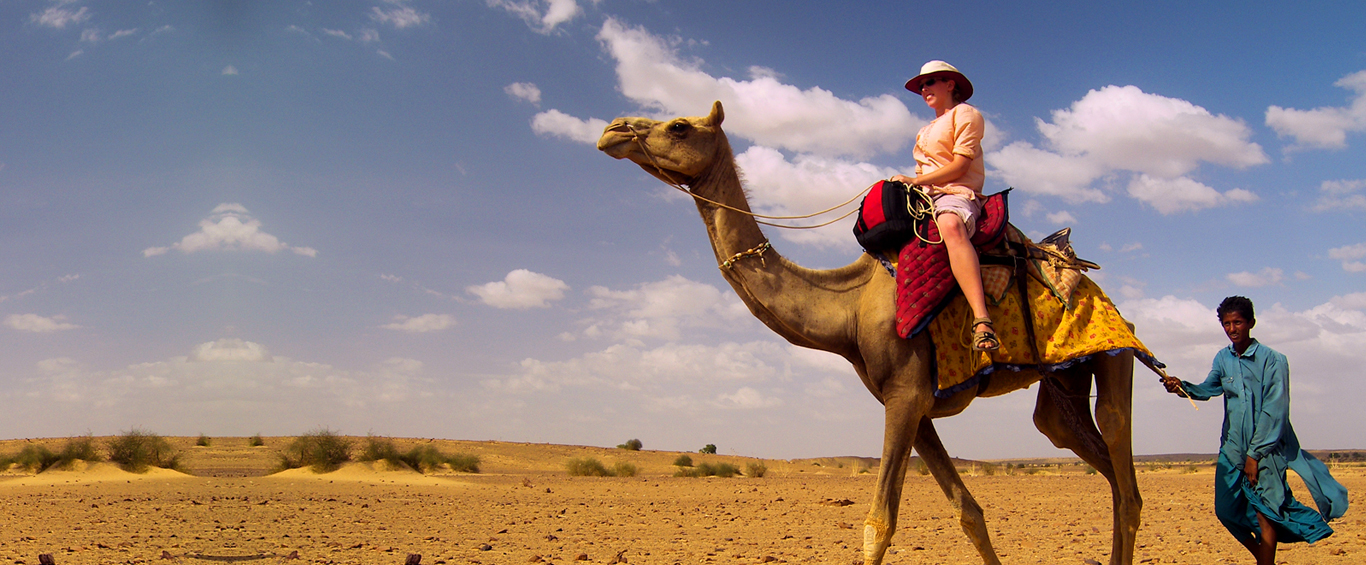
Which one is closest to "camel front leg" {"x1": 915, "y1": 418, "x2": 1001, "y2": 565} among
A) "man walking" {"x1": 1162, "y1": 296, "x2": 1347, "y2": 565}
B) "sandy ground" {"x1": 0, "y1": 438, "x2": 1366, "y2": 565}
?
"man walking" {"x1": 1162, "y1": 296, "x2": 1347, "y2": 565}

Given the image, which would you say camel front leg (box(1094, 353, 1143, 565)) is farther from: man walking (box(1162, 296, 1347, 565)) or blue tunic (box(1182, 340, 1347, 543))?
blue tunic (box(1182, 340, 1347, 543))

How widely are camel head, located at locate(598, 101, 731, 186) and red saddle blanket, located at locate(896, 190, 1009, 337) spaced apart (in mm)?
1635

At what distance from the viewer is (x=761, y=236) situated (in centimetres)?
656

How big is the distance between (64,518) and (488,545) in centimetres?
795

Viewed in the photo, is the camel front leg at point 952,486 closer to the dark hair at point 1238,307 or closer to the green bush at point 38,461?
the dark hair at point 1238,307

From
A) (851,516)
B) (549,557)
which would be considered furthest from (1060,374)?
(851,516)

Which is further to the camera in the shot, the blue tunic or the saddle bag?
the blue tunic

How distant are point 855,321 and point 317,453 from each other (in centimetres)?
2481

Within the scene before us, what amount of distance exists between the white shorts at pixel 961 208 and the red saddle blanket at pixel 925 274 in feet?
0.36

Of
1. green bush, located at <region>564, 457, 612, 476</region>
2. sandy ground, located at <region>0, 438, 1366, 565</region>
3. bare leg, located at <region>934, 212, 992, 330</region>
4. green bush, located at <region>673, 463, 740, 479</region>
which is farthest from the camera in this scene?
green bush, located at <region>564, 457, 612, 476</region>

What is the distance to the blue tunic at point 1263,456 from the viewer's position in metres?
6.82

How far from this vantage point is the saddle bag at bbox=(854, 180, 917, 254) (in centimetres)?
632

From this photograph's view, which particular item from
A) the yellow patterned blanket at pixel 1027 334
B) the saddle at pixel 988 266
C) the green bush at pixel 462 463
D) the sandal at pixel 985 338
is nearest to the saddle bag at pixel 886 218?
the saddle at pixel 988 266

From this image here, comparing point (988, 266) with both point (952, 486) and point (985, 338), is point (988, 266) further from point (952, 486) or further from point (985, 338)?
point (952, 486)
